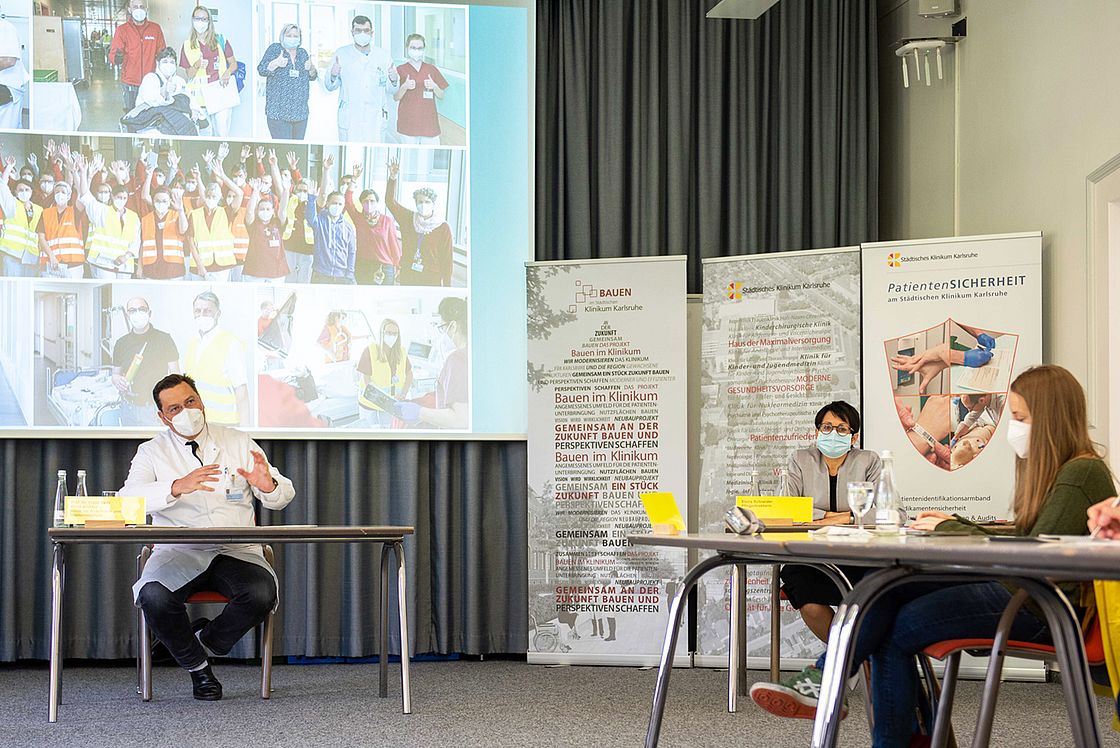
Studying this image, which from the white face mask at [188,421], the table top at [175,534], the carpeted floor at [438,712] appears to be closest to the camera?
the carpeted floor at [438,712]

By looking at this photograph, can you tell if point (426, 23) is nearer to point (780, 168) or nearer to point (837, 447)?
point (780, 168)

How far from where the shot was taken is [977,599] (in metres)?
2.35

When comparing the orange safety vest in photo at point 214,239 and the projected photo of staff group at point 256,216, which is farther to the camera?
the orange safety vest in photo at point 214,239

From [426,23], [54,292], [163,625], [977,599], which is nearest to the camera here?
[977,599]

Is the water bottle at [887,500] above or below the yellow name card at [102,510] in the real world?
above

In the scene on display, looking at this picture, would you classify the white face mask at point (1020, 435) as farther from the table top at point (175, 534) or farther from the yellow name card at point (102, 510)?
the yellow name card at point (102, 510)

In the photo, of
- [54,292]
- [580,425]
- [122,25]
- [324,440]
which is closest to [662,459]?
[580,425]

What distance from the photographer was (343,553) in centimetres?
539

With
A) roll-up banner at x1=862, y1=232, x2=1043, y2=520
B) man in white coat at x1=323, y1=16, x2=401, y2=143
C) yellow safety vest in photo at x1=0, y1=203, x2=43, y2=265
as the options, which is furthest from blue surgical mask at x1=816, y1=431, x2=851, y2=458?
yellow safety vest in photo at x1=0, y1=203, x2=43, y2=265

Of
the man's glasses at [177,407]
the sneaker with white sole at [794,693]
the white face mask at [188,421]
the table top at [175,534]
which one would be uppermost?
the man's glasses at [177,407]

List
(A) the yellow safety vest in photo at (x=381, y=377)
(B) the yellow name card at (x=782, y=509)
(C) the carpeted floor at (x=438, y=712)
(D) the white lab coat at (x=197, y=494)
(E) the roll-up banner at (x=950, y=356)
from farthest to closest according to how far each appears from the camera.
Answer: (A) the yellow safety vest in photo at (x=381, y=377) < (E) the roll-up banner at (x=950, y=356) < (D) the white lab coat at (x=197, y=494) < (C) the carpeted floor at (x=438, y=712) < (B) the yellow name card at (x=782, y=509)

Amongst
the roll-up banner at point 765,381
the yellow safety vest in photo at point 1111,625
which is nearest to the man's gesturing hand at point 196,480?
the roll-up banner at point 765,381

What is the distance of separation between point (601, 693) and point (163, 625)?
1.59 m

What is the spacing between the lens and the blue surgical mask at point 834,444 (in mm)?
4316
